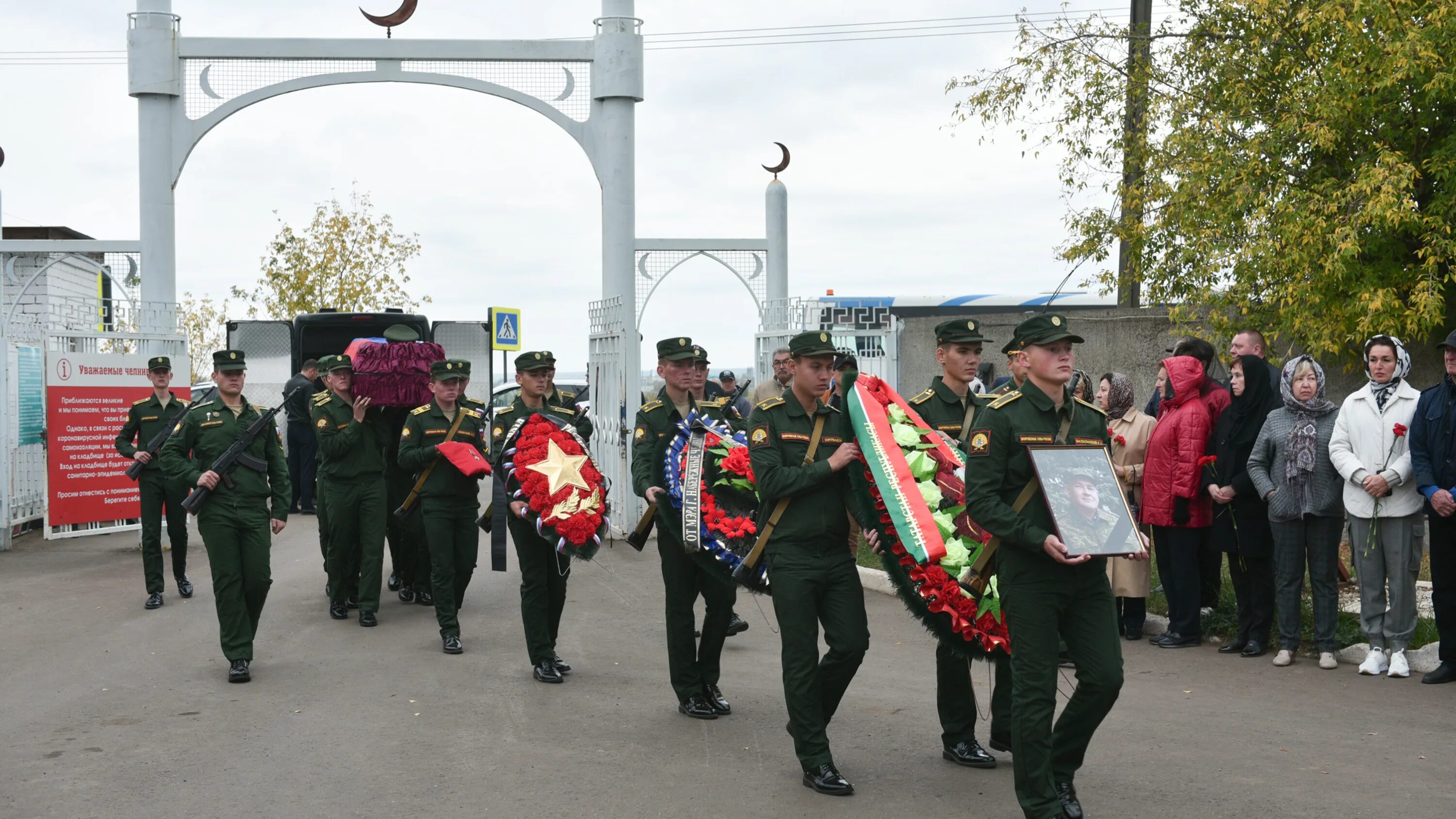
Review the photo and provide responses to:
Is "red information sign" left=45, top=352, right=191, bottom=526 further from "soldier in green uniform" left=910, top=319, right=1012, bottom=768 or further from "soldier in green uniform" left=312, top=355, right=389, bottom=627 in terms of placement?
"soldier in green uniform" left=910, top=319, right=1012, bottom=768

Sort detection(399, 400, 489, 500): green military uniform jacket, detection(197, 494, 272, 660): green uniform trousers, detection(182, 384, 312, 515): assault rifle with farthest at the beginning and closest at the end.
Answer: detection(399, 400, 489, 500): green military uniform jacket < detection(182, 384, 312, 515): assault rifle < detection(197, 494, 272, 660): green uniform trousers

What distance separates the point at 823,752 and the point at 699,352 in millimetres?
3244

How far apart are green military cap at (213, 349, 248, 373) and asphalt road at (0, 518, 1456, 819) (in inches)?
81.2

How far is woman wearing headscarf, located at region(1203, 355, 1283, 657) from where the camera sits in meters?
9.00

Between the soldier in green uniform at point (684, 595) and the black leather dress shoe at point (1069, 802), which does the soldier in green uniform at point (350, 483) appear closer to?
the soldier in green uniform at point (684, 595)

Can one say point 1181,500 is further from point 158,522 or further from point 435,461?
point 158,522

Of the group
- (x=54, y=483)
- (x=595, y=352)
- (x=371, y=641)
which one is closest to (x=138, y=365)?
(x=54, y=483)

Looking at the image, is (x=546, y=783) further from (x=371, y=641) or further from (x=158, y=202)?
(x=158, y=202)

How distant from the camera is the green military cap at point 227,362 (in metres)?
9.16

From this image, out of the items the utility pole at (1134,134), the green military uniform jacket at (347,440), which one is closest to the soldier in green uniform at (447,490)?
the green military uniform jacket at (347,440)

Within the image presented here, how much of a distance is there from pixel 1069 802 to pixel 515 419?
4.76 metres

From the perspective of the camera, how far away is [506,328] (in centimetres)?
2341

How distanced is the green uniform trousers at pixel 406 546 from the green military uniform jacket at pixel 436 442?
1.49m

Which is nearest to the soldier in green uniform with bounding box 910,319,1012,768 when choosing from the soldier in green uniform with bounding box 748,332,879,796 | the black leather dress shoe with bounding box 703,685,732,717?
the soldier in green uniform with bounding box 748,332,879,796
